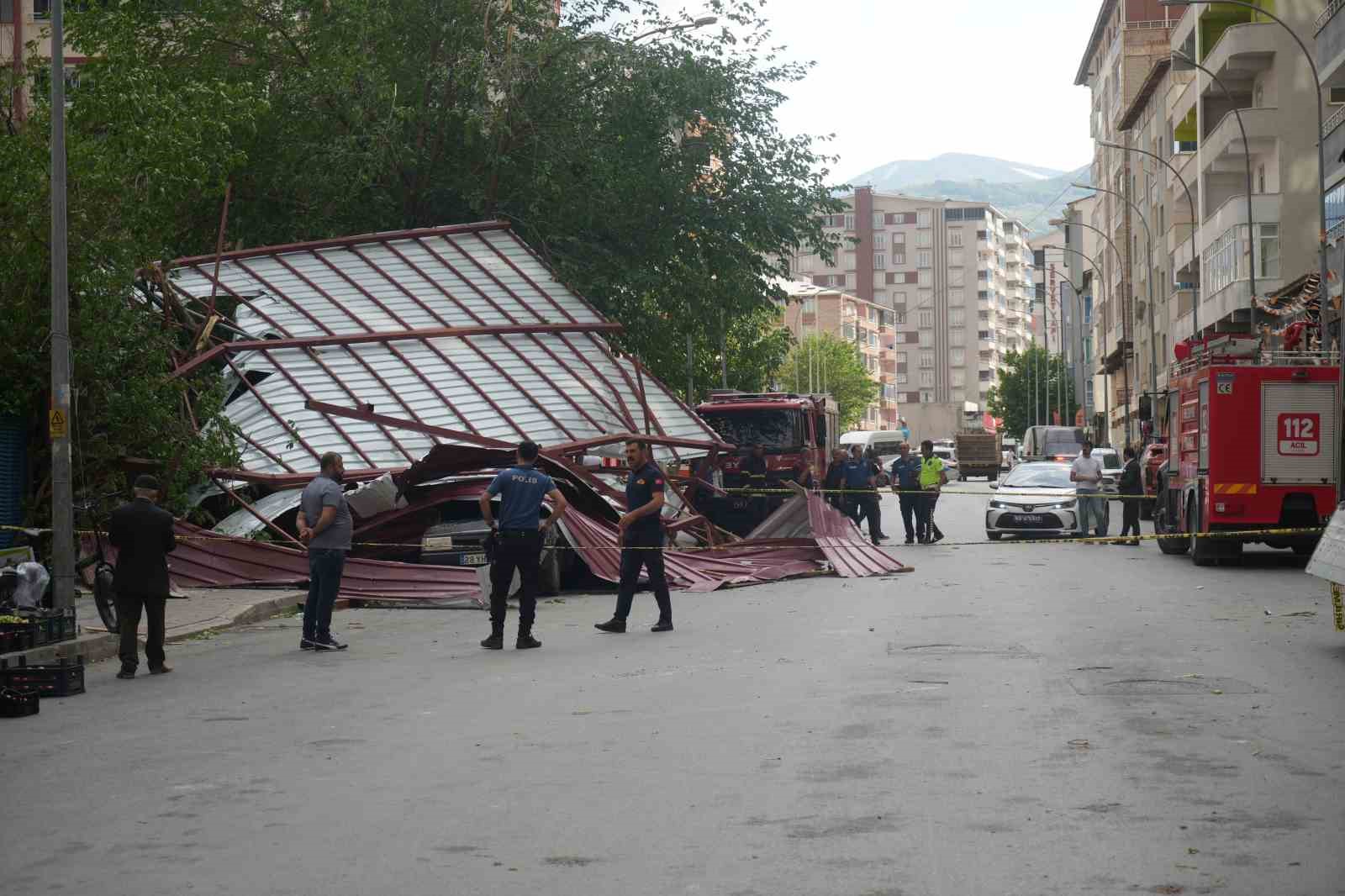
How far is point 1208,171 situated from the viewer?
5575 centimetres

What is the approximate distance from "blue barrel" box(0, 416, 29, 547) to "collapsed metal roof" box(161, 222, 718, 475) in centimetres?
324

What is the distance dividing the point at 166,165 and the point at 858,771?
16106mm

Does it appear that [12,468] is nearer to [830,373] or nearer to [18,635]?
[18,635]

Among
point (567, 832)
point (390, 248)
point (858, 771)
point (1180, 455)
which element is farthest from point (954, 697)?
point (390, 248)

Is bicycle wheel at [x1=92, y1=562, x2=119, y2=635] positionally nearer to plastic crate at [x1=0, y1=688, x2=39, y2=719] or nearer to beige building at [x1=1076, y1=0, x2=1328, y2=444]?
plastic crate at [x1=0, y1=688, x2=39, y2=719]

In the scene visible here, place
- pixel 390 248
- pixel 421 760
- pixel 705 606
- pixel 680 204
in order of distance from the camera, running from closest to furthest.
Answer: pixel 421 760 → pixel 705 606 → pixel 390 248 → pixel 680 204

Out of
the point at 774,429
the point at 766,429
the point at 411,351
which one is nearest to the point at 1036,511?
the point at 774,429

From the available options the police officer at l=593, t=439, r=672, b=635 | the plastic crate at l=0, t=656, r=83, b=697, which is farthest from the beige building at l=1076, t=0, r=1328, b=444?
the plastic crate at l=0, t=656, r=83, b=697

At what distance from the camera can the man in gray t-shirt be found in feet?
47.5

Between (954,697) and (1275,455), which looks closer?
(954,697)

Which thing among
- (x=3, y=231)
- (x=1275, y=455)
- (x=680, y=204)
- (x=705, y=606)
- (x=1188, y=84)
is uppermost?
(x=1188, y=84)

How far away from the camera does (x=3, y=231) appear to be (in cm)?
1925

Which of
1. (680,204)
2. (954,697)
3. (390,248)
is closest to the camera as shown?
(954,697)

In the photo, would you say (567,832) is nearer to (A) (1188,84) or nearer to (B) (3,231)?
(B) (3,231)
